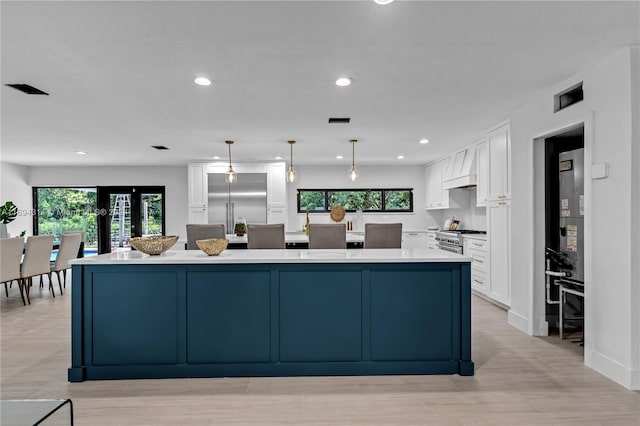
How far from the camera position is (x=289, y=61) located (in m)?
2.83

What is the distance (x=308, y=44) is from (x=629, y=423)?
2934 millimetres

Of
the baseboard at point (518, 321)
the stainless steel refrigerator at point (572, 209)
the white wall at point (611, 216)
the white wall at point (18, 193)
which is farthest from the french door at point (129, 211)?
the white wall at point (611, 216)

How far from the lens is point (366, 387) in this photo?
8.79 feet

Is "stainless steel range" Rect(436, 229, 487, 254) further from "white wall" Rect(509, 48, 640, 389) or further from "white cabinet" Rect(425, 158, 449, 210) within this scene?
"white wall" Rect(509, 48, 640, 389)

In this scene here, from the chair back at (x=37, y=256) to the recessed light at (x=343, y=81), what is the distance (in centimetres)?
478

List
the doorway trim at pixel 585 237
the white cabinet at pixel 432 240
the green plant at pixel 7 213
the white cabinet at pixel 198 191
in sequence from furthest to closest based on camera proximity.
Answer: the white cabinet at pixel 198 191, the white cabinet at pixel 432 240, the green plant at pixel 7 213, the doorway trim at pixel 585 237

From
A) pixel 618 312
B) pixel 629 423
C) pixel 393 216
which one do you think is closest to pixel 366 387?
pixel 629 423

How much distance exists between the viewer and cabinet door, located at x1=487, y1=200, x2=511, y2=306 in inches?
179

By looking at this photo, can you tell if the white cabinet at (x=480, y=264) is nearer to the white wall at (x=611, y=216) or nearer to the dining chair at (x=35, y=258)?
the white wall at (x=611, y=216)

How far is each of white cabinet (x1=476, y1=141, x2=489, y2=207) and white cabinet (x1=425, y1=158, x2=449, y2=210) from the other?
1.54m

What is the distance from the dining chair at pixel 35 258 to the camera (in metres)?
5.33

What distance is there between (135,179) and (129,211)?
73 cm

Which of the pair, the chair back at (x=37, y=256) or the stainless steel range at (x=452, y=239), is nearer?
the chair back at (x=37, y=256)

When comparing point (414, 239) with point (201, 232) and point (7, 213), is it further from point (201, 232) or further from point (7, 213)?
point (7, 213)
